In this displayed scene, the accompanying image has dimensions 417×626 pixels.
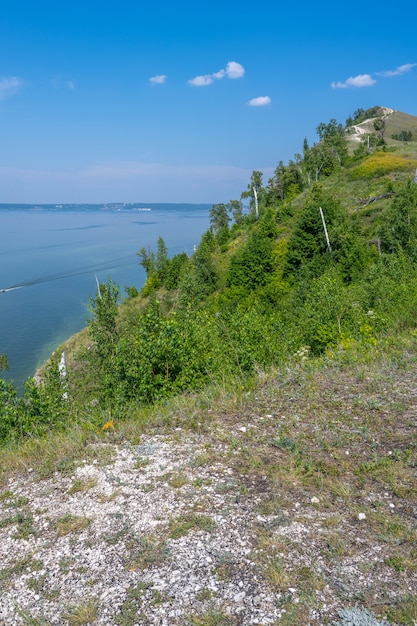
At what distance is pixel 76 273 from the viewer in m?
87.6

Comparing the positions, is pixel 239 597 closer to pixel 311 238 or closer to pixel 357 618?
pixel 357 618

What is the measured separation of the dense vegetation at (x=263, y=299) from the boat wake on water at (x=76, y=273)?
1902 centimetres

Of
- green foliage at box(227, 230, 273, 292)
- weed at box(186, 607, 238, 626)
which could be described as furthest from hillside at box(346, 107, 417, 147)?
weed at box(186, 607, 238, 626)

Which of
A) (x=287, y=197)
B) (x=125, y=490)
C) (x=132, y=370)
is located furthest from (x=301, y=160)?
(x=125, y=490)

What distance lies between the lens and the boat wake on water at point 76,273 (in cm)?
7847

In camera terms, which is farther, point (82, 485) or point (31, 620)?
point (82, 485)

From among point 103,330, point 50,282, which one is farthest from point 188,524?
Result: point 50,282

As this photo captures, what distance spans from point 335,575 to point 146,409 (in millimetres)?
5253

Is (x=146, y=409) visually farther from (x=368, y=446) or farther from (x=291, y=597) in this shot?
(x=291, y=597)

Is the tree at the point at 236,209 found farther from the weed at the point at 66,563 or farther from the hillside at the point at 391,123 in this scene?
the weed at the point at 66,563

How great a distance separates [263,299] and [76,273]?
194 feet

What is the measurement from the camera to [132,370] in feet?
38.4

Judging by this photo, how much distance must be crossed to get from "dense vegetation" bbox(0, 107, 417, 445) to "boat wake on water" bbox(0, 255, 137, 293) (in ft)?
62.4

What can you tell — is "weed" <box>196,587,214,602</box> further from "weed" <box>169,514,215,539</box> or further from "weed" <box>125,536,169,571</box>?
"weed" <box>169,514,215,539</box>
